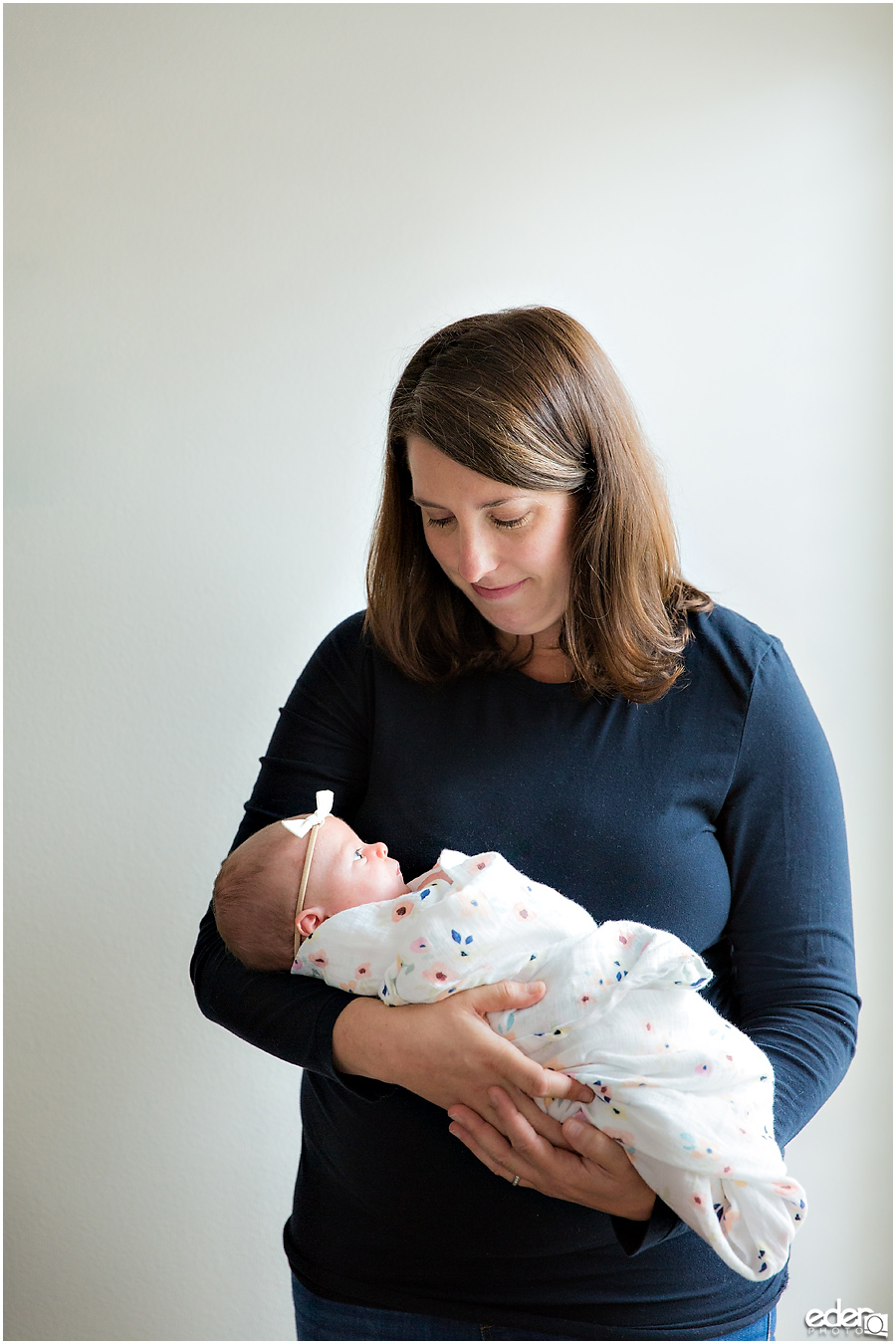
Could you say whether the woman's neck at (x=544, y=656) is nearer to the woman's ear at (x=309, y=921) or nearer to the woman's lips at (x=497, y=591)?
the woman's lips at (x=497, y=591)

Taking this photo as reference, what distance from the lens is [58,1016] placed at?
6.28ft

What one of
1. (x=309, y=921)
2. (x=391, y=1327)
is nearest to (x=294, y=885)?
(x=309, y=921)

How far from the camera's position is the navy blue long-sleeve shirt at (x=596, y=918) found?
1.16 meters

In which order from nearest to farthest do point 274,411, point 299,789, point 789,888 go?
point 789,888, point 299,789, point 274,411

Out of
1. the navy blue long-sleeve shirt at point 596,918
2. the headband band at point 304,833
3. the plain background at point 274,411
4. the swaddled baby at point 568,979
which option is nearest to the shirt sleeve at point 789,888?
the navy blue long-sleeve shirt at point 596,918

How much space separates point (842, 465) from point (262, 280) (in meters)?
1.11

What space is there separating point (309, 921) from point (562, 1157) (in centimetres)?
40

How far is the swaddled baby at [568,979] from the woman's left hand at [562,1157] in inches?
0.7

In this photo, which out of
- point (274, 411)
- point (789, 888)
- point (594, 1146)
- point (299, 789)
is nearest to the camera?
point (594, 1146)

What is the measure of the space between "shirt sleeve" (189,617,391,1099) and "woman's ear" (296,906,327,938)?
0.06m

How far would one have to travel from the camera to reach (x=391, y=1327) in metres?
1.22

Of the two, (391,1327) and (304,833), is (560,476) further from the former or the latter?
(391,1327)

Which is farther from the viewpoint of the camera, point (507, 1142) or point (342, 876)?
point (342, 876)

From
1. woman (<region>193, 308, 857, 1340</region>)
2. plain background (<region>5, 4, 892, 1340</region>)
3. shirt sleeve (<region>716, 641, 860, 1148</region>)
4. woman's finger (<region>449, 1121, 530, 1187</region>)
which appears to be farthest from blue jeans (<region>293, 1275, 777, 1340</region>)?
plain background (<region>5, 4, 892, 1340</region>)
